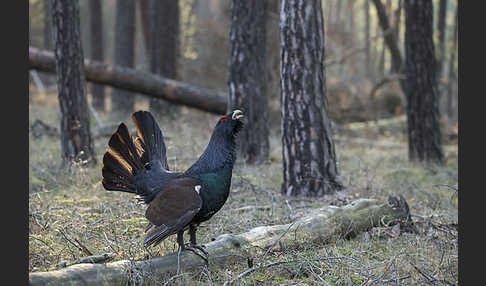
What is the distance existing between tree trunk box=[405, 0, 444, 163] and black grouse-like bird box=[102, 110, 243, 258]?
6.51 metres

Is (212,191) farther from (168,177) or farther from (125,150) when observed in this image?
(125,150)

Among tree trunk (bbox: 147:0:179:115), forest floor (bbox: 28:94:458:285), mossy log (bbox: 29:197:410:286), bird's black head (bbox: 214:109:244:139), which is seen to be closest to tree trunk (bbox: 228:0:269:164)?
forest floor (bbox: 28:94:458:285)

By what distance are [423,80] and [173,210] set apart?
24.3ft

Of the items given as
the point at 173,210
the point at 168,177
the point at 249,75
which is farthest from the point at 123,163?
the point at 249,75

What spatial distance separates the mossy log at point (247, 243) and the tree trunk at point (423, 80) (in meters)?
4.69

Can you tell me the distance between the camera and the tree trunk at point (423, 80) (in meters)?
9.50

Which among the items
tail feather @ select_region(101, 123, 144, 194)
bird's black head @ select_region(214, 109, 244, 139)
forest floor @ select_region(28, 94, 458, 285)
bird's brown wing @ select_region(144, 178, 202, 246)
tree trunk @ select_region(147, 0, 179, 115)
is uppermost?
tree trunk @ select_region(147, 0, 179, 115)

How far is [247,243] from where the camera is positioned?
4.14m

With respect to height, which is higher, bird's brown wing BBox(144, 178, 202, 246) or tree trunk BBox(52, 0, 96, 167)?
tree trunk BBox(52, 0, 96, 167)

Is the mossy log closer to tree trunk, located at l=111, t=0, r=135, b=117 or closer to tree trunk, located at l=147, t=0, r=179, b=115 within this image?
tree trunk, located at l=147, t=0, r=179, b=115

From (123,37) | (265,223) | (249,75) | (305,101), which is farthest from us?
(123,37)

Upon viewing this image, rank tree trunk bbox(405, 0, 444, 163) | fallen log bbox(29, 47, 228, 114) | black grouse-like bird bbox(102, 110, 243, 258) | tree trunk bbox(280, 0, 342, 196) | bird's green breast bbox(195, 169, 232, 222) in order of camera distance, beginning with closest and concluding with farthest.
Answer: black grouse-like bird bbox(102, 110, 243, 258), bird's green breast bbox(195, 169, 232, 222), tree trunk bbox(280, 0, 342, 196), tree trunk bbox(405, 0, 444, 163), fallen log bbox(29, 47, 228, 114)

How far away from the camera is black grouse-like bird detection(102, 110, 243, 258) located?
3791mm

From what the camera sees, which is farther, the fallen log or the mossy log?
the fallen log
